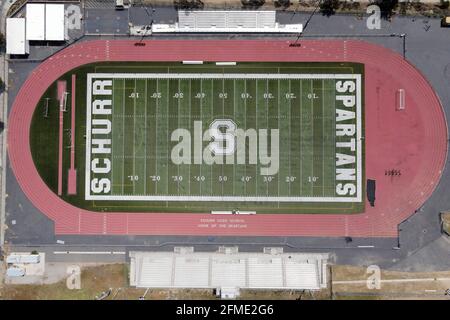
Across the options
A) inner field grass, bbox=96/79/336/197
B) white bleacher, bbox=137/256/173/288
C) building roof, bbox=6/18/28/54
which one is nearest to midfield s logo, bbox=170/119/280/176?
inner field grass, bbox=96/79/336/197

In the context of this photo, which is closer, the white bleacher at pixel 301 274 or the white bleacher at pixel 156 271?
the white bleacher at pixel 301 274

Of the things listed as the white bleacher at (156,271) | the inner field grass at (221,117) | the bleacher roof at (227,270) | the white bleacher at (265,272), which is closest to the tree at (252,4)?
the inner field grass at (221,117)

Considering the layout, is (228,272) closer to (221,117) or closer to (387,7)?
(221,117)

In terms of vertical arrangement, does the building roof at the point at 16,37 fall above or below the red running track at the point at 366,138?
above

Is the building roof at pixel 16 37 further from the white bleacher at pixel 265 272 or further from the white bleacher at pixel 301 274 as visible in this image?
the white bleacher at pixel 301 274

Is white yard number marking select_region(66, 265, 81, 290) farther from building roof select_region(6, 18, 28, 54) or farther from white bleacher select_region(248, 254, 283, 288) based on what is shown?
building roof select_region(6, 18, 28, 54)

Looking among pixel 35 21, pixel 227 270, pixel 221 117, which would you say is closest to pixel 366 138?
pixel 221 117
